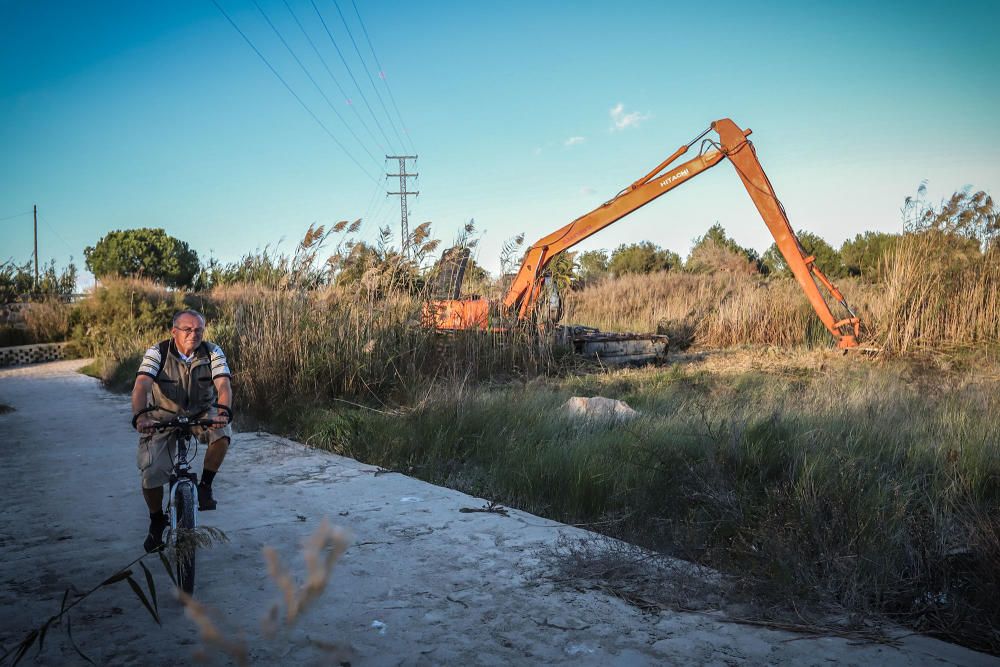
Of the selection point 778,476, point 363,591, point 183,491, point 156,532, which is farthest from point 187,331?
point 778,476

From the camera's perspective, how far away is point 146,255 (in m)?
50.3

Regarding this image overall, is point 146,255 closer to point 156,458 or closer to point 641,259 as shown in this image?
point 641,259

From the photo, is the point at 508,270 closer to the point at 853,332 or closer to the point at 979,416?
the point at 853,332

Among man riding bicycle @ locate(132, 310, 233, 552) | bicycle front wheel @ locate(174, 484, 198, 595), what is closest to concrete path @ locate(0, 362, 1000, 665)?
bicycle front wheel @ locate(174, 484, 198, 595)

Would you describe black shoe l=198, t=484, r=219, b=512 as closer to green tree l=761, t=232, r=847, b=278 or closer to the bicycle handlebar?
the bicycle handlebar

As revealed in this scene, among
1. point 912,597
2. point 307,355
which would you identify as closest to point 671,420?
point 912,597

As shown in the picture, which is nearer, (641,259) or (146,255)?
(641,259)

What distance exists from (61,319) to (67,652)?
60.2 feet

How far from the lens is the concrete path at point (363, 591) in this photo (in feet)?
9.07

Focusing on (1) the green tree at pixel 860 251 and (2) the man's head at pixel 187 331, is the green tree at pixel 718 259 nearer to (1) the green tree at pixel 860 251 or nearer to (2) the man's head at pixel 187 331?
(1) the green tree at pixel 860 251

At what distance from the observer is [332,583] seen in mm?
3467

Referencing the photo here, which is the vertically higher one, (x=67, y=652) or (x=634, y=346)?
(x=634, y=346)

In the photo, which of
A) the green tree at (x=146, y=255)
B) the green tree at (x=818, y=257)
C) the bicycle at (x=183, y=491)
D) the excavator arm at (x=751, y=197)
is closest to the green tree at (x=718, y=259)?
the green tree at (x=818, y=257)

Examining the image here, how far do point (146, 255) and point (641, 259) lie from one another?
35399mm
